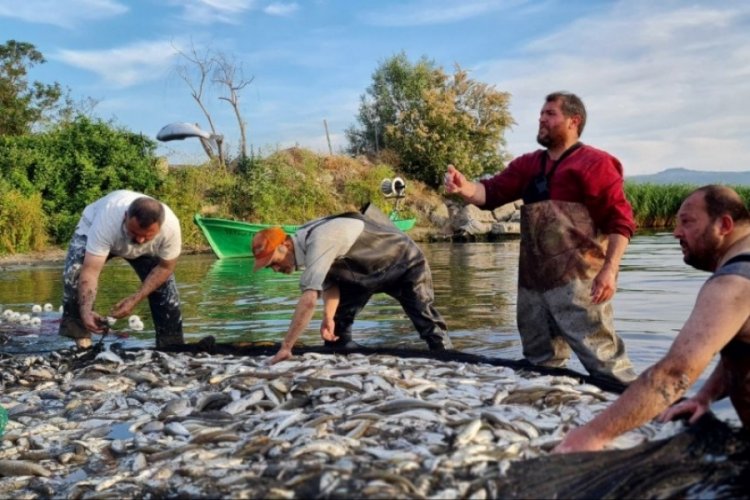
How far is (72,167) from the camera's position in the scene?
100ft

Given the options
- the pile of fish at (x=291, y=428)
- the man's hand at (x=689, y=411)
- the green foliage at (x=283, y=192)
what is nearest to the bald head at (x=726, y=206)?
the man's hand at (x=689, y=411)

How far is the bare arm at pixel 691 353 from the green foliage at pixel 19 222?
27.4 m

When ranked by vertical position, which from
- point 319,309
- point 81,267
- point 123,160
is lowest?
point 319,309

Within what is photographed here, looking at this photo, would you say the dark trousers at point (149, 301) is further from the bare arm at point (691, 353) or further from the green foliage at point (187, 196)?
the green foliage at point (187, 196)

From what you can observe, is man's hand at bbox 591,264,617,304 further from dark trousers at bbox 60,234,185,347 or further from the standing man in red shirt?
dark trousers at bbox 60,234,185,347

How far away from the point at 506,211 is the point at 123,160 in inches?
767

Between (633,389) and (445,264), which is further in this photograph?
(445,264)

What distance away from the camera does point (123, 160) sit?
31.1 metres

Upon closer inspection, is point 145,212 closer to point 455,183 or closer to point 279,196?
point 455,183

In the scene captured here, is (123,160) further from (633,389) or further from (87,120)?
(633,389)

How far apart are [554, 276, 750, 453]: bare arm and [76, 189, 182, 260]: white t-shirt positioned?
17.5 feet

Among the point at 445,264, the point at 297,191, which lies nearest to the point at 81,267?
the point at 445,264

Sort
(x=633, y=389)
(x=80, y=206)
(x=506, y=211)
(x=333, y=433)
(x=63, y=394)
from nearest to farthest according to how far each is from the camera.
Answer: (x=633, y=389)
(x=333, y=433)
(x=63, y=394)
(x=80, y=206)
(x=506, y=211)

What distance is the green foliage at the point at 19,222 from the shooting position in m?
27.5
